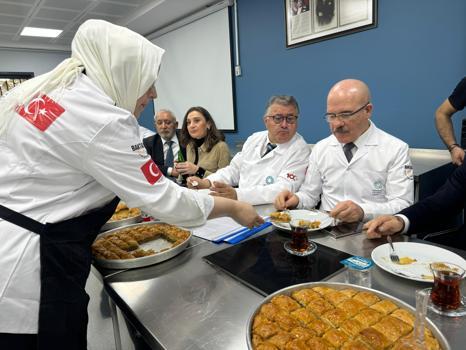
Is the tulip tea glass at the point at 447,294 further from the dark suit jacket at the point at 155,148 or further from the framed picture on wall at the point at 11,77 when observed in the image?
the framed picture on wall at the point at 11,77

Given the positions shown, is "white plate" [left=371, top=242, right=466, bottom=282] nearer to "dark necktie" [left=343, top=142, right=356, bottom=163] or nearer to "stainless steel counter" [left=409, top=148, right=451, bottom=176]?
"dark necktie" [left=343, top=142, right=356, bottom=163]

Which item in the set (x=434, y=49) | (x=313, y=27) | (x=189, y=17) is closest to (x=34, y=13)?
(x=189, y=17)

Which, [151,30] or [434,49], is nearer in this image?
[434,49]

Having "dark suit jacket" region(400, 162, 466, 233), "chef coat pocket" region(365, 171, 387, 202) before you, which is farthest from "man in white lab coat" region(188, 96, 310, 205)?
"dark suit jacket" region(400, 162, 466, 233)

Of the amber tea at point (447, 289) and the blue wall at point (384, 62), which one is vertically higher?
the blue wall at point (384, 62)

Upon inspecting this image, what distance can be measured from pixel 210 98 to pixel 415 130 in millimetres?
2987

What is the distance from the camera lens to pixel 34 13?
4.66m

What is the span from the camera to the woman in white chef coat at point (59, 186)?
33.8 inches

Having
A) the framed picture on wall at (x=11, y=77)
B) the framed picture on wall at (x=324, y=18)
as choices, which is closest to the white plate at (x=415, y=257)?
the framed picture on wall at (x=324, y=18)

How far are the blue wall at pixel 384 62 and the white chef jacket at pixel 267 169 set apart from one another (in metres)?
1.15

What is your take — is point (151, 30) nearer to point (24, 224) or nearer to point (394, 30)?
point (394, 30)

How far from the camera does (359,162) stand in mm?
1872

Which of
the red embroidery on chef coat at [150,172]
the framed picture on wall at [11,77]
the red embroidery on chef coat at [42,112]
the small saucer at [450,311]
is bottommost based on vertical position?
the small saucer at [450,311]

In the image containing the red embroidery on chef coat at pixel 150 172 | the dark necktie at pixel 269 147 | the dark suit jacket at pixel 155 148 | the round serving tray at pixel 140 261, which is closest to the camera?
the red embroidery on chef coat at pixel 150 172
